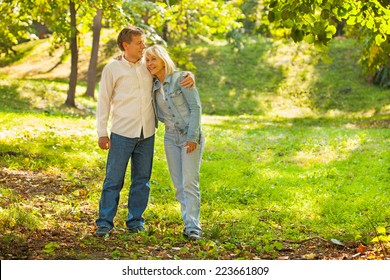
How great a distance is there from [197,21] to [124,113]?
18531mm

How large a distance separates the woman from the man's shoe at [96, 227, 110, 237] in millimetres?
854

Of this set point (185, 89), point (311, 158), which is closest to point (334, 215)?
point (185, 89)

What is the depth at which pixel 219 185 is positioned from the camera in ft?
37.8

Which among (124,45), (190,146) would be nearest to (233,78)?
(124,45)

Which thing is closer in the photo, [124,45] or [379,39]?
[379,39]

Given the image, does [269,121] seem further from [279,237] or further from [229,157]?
[279,237]

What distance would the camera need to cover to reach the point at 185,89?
23.8 feet

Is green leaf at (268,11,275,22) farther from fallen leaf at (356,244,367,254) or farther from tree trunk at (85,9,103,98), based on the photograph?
tree trunk at (85,9,103,98)

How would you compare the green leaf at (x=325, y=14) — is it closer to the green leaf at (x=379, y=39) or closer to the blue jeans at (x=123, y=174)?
the green leaf at (x=379, y=39)

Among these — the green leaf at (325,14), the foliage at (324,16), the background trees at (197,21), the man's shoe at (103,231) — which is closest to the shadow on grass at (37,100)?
the background trees at (197,21)

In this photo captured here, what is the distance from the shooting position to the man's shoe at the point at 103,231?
736 cm

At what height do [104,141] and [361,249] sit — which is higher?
[104,141]

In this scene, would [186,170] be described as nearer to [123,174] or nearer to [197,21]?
[123,174]
